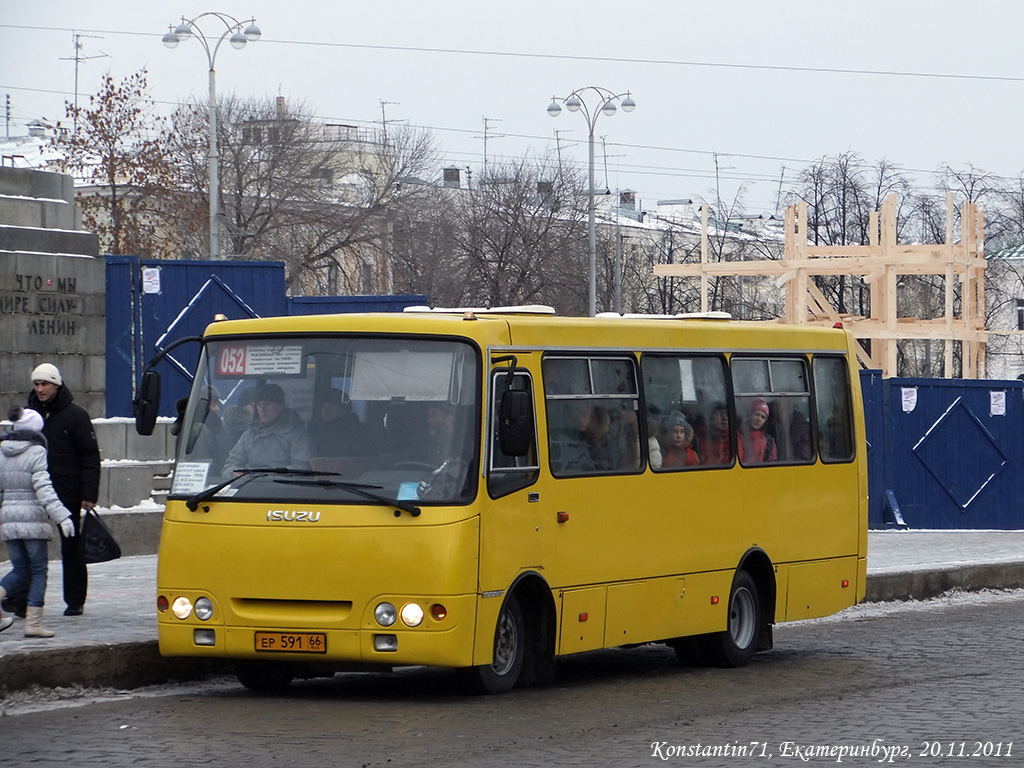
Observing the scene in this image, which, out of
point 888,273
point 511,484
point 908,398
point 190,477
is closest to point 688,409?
point 511,484

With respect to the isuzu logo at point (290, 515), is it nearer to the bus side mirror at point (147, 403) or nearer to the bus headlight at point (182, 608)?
the bus headlight at point (182, 608)

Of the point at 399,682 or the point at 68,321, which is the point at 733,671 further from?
the point at 68,321

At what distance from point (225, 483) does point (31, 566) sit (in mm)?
1971

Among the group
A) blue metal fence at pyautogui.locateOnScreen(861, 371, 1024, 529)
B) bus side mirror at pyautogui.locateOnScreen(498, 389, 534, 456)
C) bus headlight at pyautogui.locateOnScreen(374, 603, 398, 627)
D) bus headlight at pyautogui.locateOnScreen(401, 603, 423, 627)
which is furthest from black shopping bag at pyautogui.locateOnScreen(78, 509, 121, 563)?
blue metal fence at pyautogui.locateOnScreen(861, 371, 1024, 529)

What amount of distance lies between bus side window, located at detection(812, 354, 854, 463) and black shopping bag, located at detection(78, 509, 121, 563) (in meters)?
5.52

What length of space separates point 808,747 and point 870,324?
110 ft

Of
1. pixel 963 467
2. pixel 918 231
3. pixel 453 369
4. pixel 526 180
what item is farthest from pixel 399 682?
pixel 918 231

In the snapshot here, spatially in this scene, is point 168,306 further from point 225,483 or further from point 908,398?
point 908,398

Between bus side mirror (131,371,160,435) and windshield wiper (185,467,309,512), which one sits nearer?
windshield wiper (185,467,309,512)

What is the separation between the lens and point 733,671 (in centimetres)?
1245

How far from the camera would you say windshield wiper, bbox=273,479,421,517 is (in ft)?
32.1

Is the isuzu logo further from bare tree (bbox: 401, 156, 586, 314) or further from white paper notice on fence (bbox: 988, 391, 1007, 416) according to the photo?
bare tree (bbox: 401, 156, 586, 314)

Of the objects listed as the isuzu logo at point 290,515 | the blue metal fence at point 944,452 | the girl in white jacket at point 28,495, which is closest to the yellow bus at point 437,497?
the isuzu logo at point 290,515

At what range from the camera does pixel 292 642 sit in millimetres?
9867
